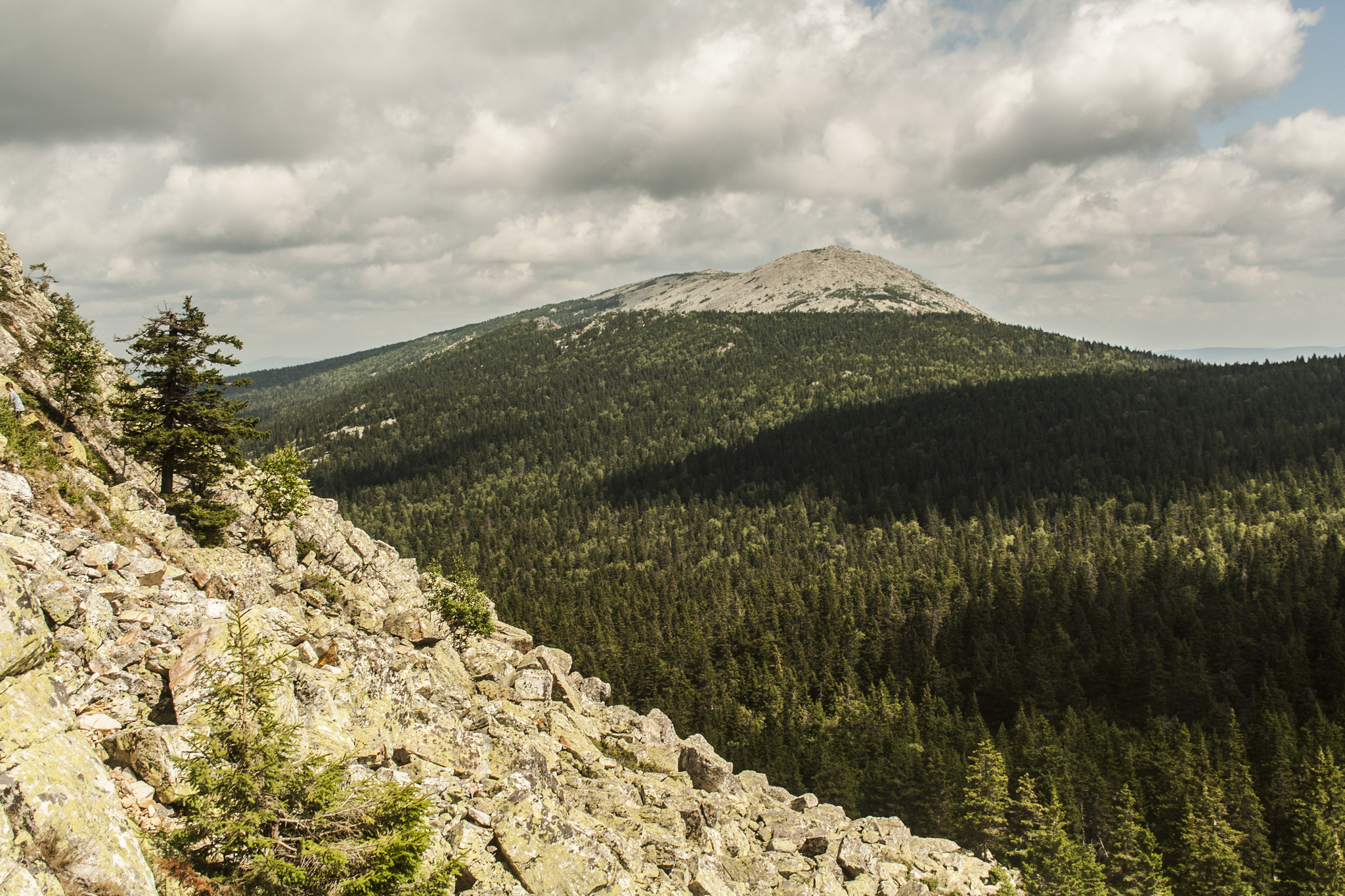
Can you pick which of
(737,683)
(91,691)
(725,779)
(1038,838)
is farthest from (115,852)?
(737,683)

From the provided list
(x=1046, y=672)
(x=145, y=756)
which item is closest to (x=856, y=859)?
(x=145, y=756)

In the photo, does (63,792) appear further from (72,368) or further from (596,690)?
(596,690)

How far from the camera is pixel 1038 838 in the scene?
5669 cm

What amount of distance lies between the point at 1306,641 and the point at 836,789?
84.4 metres

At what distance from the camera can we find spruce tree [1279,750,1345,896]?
5044cm

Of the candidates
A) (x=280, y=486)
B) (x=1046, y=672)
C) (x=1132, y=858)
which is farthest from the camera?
(x=1046, y=672)

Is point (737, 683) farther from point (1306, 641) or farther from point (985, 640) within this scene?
point (1306, 641)

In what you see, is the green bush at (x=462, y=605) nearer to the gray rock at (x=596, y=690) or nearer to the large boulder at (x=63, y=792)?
the gray rock at (x=596, y=690)

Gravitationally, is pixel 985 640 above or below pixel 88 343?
below

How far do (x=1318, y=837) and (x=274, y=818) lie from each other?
7456 cm

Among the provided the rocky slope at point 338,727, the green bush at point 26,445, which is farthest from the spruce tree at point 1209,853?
the green bush at point 26,445

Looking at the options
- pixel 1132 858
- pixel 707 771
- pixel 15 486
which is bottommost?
pixel 1132 858

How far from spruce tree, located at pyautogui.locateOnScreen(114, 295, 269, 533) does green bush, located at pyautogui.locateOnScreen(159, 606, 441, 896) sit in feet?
75.5

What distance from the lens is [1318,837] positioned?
172 ft
